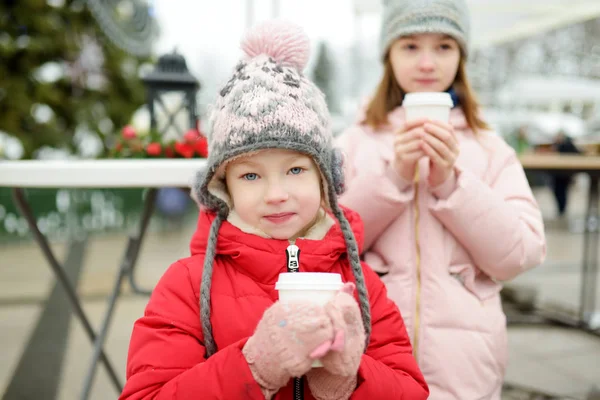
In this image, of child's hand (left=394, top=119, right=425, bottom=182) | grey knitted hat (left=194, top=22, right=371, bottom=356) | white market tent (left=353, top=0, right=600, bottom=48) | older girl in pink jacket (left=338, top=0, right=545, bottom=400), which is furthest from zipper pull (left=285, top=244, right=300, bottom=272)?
white market tent (left=353, top=0, right=600, bottom=48)

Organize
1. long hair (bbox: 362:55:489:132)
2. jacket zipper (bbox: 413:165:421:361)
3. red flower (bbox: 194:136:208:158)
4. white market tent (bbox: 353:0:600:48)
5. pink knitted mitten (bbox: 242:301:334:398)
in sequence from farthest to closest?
white market tent (bbox: 353:0:600:48) < red flower (bbox: 194:136:208:158) < long hair (bbox: 362:55:489:132) < jacket zipper (bbox: 413:165:421:361) < pink knitted mitten (bbox: 242:301:334:398)

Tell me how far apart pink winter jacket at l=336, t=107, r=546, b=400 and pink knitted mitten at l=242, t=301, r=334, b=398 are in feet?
2.43

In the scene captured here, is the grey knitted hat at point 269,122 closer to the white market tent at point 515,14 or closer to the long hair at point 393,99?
the long hair at point 393,99

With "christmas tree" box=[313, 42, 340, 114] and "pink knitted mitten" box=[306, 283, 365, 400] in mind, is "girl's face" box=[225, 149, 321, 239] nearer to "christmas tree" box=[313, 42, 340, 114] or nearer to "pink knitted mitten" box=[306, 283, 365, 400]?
"pink knitted mitten" box=[306, 283, 365, 400]

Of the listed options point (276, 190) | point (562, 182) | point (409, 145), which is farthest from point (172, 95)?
point (562, 182)

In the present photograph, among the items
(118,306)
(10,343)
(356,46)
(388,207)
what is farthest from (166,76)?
(356,46)

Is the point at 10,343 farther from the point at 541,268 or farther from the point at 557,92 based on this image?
the point at 557,92

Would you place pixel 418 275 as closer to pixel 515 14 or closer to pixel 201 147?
pixel 201 147

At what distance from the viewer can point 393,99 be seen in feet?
6.52

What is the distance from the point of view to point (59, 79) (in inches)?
424

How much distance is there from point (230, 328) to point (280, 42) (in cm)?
71

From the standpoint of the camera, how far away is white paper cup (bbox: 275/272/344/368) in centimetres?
102

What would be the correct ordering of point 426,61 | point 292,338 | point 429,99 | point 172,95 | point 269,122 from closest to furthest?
1. point 292,338
2. point 269,122
3. point 429,99
4. point 426,61
5. point 172,95

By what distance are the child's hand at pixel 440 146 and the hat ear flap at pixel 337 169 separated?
275mm
